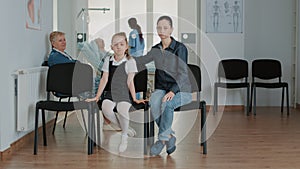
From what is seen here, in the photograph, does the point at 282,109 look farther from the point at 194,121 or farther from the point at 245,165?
the point at 245,165

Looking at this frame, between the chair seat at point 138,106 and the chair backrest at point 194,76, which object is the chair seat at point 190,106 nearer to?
the chair seat at point 138,106

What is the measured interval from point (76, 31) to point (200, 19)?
2.06 metres

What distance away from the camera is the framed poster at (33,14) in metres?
4.30

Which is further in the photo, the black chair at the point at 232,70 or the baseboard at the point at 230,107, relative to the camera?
the baseboard at the point at 230,107

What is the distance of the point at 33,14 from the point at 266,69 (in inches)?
148

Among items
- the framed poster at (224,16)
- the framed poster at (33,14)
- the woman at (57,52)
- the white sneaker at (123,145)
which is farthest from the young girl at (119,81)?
the framed poster at (224,16)

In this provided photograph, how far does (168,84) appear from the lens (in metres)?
3.82

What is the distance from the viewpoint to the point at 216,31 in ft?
22.2

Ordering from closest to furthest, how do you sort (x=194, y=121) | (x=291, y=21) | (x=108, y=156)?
(x=108, y=156) < (x=194, y=121) < (x=291, y=21)

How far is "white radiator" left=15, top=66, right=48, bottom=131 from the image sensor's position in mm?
3926

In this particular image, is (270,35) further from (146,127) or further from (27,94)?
(27,94)

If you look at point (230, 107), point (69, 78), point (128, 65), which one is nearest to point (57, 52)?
point (69, 78)

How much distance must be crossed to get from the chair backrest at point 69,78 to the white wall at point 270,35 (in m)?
3.71

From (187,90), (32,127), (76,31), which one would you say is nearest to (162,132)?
(187,90)
